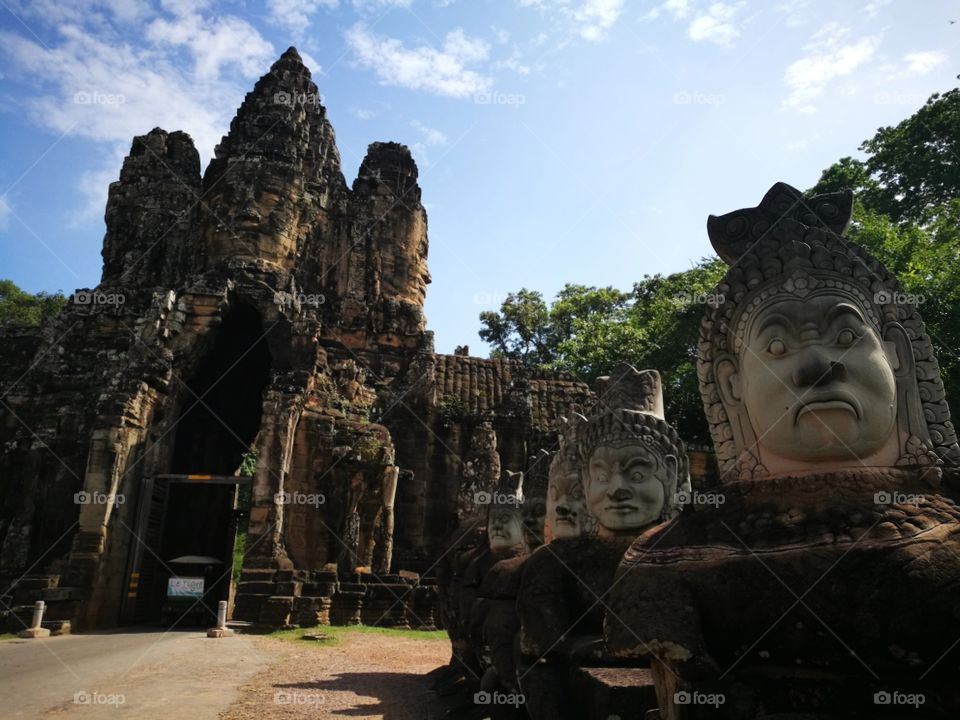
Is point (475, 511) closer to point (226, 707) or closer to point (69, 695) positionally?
point (226, 707)

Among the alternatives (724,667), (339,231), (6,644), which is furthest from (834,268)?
(339,231)

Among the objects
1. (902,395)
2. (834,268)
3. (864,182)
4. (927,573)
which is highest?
(864,182)

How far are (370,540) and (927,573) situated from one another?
16.6m

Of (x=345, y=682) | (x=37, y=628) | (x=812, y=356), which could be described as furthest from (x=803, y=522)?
(x=37, y=628)

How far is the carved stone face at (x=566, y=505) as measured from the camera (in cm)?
525

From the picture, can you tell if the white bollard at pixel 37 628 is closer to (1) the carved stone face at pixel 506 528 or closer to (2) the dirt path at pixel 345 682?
(2) the dirt path at pixel 345 682

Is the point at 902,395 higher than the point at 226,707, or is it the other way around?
the point at 902,395

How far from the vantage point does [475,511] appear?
1041cm

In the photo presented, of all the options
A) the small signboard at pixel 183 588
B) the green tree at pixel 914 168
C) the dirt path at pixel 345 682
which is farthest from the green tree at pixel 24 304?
the green tree at pixel 914 168

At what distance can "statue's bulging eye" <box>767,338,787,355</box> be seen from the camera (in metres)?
2.64

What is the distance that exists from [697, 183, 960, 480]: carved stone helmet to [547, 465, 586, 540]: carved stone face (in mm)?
2417

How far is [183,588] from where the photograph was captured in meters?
16.0

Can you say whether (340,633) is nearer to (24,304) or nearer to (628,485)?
(628,485)

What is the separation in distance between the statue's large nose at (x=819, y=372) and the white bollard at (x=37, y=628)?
1510 cm
